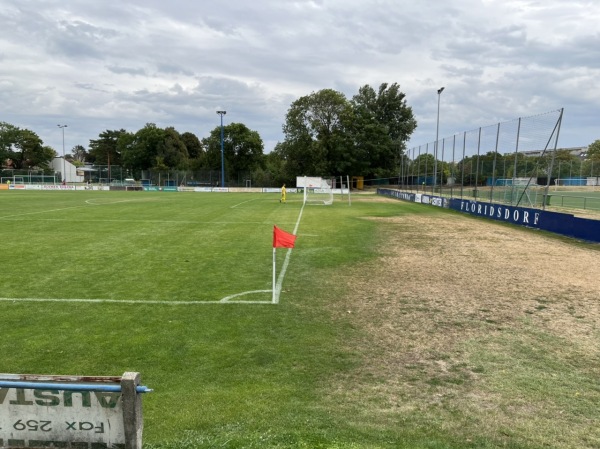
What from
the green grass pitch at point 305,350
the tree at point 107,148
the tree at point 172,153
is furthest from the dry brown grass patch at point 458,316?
the tree at point 107,148

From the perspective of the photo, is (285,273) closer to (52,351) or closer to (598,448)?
(52,351)

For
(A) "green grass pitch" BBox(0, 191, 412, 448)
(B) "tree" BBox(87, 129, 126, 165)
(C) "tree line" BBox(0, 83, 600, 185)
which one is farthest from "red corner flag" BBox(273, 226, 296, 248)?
(B) "tree" BBox(87, 129, 126, 165)

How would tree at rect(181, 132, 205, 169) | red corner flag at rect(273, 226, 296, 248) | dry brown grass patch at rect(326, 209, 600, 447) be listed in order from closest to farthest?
dry brown grass patch at rect(326, 209, 600, 447) < red corner flag at rect(273, 226, 296, 248) < tree at rect(181, 132, 205, 169)

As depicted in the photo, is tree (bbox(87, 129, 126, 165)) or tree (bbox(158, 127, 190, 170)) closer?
tree (bbox(158, 127, 190, 170))

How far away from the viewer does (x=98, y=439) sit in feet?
10.3

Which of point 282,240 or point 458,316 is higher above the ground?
point 282,240

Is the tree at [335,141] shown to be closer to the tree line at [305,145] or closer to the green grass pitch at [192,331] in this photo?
the tree line at [305,145]

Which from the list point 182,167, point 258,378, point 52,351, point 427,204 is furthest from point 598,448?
point 182,167

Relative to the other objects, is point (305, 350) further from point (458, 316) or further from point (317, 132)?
point (317, 132)

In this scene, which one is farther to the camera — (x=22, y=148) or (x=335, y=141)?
(x=22, y=148)

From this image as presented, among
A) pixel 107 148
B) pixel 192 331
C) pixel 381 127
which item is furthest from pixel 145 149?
pixel 192 331

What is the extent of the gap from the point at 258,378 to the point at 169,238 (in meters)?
11.3

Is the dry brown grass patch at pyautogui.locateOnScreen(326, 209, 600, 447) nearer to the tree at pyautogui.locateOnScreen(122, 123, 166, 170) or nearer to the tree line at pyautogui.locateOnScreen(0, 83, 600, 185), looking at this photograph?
the tree line at pyautogui.locateOnScreen(0, 83, 600, 185)

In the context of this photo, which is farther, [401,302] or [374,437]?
[401,302]
